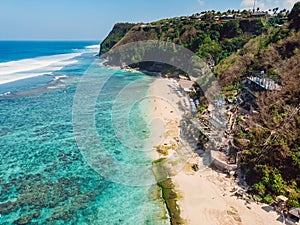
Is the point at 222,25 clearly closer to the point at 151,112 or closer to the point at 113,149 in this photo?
the point at 151,112

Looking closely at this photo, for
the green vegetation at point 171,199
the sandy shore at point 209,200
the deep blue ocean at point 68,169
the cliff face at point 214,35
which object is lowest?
the deep blue ocean at point 68,169

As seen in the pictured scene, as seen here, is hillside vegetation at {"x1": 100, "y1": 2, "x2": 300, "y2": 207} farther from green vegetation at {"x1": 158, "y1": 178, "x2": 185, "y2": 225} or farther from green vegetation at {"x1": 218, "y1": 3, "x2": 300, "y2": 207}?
green vegetation at {"x1": 158, "y1": 178, "x2": 185, "y2": 225}

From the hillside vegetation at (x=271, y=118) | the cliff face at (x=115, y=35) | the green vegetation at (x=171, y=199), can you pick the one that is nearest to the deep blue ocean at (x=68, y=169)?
the green vegetation at (x=171, y=199)

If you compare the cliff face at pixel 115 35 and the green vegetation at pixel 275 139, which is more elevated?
the cliff face at pixel 115 35

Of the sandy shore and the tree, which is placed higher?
the tree

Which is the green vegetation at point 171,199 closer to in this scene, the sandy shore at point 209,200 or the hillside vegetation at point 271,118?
the sandy shore at point 209,200

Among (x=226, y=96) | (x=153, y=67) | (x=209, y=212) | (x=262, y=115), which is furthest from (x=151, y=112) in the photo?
(x=153, y=67)

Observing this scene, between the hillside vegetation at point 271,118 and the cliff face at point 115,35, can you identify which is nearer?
the hillside vegetation at point 271,118

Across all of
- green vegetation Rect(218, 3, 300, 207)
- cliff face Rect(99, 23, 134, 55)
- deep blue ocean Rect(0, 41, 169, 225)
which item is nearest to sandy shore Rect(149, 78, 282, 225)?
green vegetation Rect(218, 3, 300, 207)

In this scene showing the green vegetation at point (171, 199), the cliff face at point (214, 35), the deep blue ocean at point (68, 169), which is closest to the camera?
the green vegetation at point (171, 199)

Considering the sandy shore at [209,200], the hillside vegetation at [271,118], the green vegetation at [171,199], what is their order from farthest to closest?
the hillside vegetation at [271,118]
the green vegetation at [171,199]
the sandy shore at [209,200]

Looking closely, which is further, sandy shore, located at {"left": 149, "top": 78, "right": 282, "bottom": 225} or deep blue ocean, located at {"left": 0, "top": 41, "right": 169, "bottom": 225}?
deep blue ocean, located at {"left": 0, "top": 41, "right": 169, "bottom": 225}
